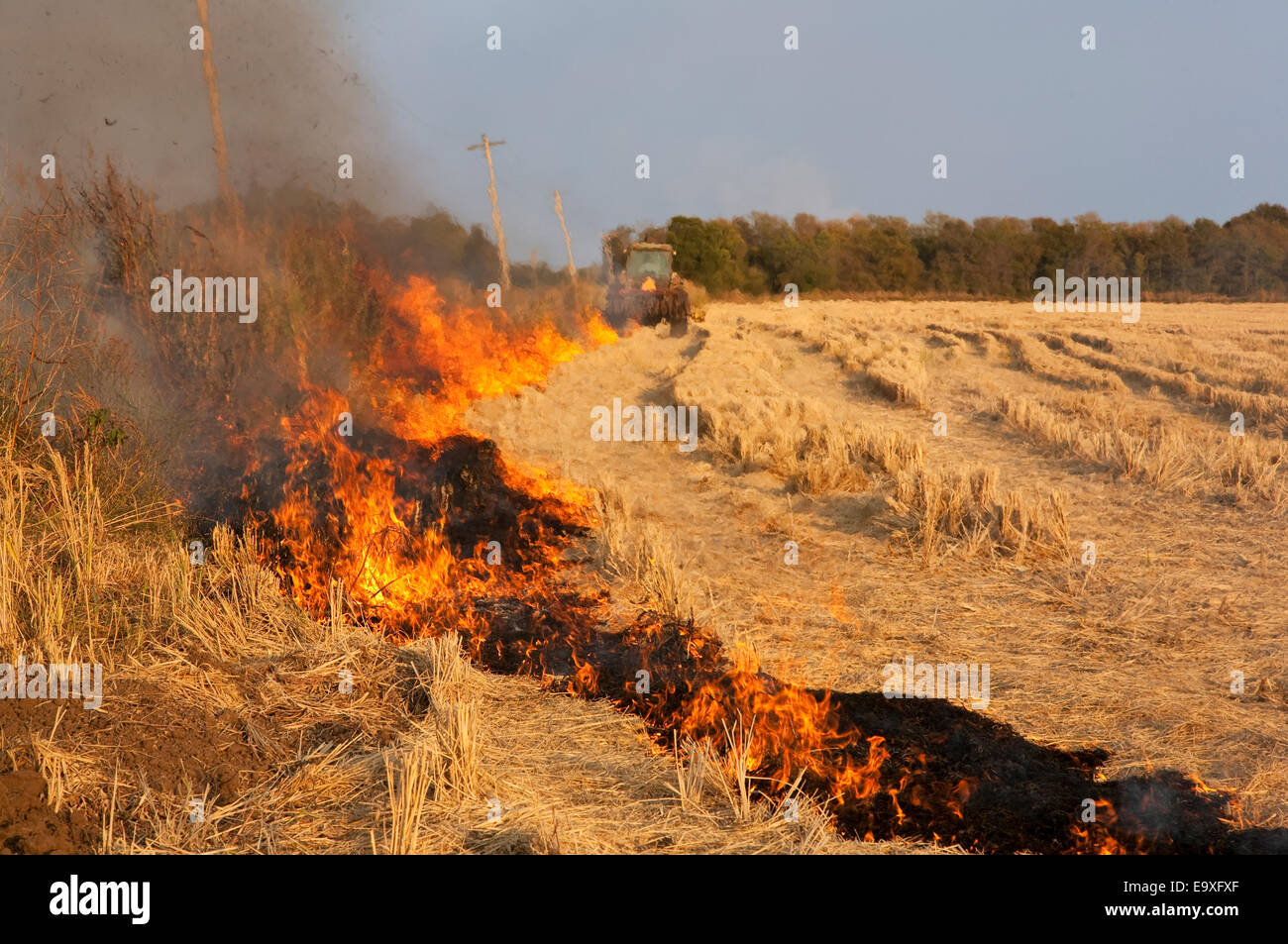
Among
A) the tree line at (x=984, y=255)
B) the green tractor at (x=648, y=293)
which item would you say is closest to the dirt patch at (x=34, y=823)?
the green tractor at (x=648, y=293)

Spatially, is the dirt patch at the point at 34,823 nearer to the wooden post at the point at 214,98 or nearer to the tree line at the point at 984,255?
the wooden post at the point at 214,98

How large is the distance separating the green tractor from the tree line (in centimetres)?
2396

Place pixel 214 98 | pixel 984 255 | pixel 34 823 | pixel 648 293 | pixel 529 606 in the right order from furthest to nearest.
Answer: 1. pixel 984 255
2. pixel 648 293
3. pixel 214 98
4. pixel 529 606
5. pixel 34 823

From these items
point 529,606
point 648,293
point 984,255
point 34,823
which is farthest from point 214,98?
point 984,255

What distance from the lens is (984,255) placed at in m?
55.5

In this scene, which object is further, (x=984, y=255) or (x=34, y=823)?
(x=984, y=255)

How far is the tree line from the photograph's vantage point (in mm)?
50156

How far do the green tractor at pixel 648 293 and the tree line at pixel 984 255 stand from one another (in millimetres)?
23960

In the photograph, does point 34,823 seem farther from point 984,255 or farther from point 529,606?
point 984,255

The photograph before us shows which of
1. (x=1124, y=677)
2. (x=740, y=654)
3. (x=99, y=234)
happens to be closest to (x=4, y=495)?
(x=99, y=234)

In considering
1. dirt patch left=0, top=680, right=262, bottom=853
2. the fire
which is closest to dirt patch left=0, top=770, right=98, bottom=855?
dirt patch left=0, top=680, right=262, bottom=853

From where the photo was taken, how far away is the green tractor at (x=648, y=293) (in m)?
22.5

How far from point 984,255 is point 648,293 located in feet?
132
